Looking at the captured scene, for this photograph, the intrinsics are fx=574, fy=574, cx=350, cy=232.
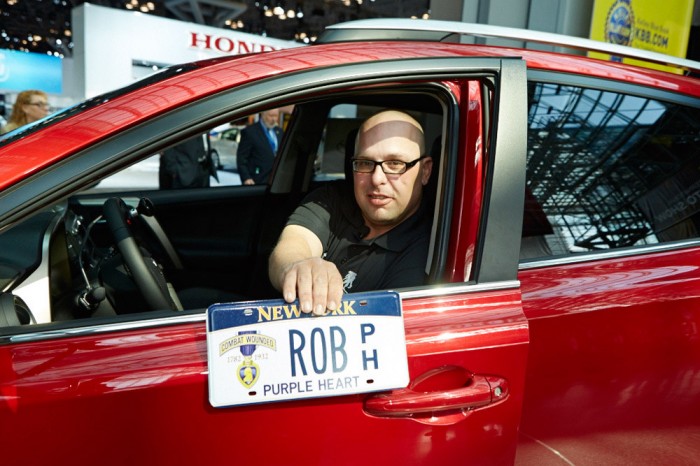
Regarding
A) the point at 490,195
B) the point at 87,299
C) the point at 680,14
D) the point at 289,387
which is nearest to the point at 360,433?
the point at 289,387

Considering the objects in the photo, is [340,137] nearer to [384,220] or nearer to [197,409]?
[384,220]

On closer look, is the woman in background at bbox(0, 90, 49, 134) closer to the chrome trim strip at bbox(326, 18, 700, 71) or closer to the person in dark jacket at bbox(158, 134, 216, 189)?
the person in dark jacket at bbox(158, 134, 216, 189)

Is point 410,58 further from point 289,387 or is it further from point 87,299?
point 87,299

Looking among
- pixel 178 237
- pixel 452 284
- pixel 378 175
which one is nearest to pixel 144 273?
pixel 378 175

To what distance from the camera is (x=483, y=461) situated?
1.08 m

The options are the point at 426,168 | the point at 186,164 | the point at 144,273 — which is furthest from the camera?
the point at 186,164

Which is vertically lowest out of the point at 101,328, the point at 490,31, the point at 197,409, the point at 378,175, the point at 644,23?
the point at 197,409

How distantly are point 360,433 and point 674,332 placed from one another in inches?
29.4

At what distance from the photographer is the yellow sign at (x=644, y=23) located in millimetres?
3873

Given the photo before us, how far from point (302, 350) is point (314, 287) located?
0.39 ft

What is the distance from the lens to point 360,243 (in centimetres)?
163

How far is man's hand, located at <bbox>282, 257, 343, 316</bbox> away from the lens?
1.04 metres

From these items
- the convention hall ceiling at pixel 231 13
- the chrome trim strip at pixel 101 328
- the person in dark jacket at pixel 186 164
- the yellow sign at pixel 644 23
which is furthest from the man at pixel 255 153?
the convention hall ceiling at pixel 231 13

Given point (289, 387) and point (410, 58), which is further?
point (410, 58)
